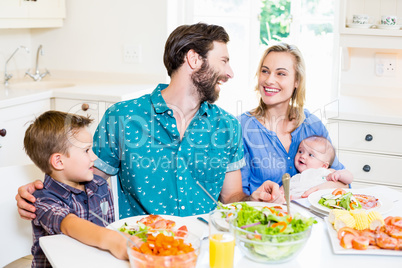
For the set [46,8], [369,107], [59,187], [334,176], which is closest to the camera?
[59,187]

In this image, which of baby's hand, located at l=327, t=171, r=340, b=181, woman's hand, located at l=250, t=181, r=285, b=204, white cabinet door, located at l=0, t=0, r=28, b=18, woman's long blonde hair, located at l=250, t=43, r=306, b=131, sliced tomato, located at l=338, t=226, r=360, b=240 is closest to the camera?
sliced tomato, located at l=338, t=226, r=360, b=240

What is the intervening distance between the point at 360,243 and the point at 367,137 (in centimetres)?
151

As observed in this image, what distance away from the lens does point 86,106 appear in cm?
310

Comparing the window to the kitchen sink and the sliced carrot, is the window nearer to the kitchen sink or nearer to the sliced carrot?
the kitchen sink

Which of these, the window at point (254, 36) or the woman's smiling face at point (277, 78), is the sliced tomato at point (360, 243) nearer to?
the woman's smiling face at point (277, 78)

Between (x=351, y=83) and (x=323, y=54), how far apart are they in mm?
304

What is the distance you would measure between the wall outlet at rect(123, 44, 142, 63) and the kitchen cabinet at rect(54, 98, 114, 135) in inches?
23.1

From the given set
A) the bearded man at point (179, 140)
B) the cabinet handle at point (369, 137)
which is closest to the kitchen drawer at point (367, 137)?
the cabinet handle at point (369, 137)

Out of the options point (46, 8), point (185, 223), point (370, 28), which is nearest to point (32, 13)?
point (46, 8)

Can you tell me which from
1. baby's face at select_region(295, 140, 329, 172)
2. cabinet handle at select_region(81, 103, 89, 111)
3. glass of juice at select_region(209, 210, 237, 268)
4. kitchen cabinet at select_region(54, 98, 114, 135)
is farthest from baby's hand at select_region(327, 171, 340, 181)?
cabinet handle at select_region(81, 103, 89, 111)

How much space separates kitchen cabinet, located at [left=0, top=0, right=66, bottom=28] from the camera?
3.12 meters

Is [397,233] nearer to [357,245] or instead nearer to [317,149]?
[357,245]

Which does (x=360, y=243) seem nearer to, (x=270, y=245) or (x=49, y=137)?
(x=270, y=245)

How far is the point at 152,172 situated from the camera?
6.02 feet
